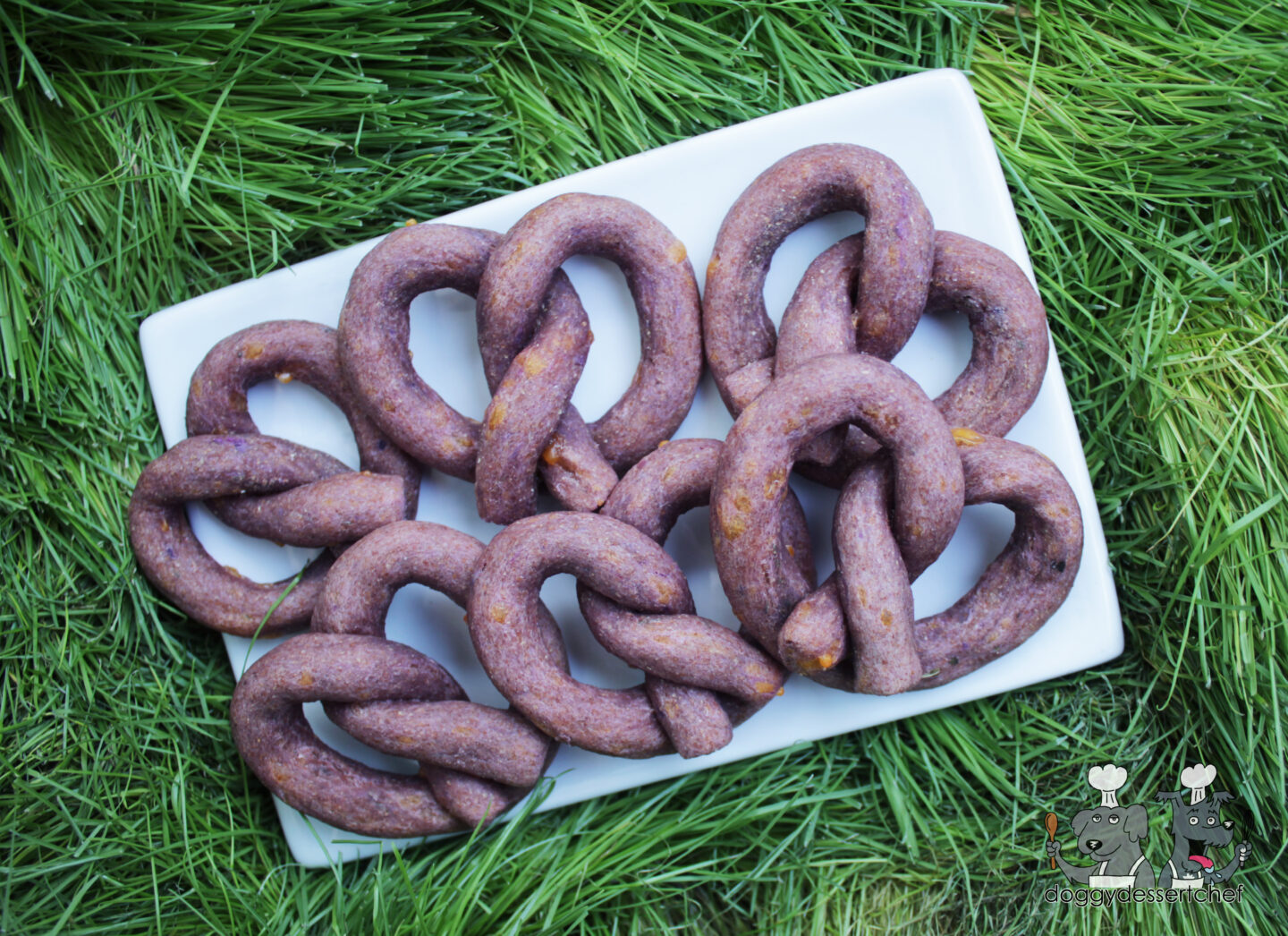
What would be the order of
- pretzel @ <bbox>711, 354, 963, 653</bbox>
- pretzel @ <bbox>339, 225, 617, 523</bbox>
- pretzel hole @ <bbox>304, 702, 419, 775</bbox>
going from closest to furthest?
1. pretzel @ <bbox>711, 354, 963, 653</bbox>
2. pretzel @ <bbox>339, 225, 617, 523</bbox>
3. pretzel hole @ <bbox>304, 702, 419, 775</bbox>

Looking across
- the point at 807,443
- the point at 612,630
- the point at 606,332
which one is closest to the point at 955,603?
the point at 807,443

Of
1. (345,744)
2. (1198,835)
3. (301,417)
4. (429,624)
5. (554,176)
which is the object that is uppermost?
(554,176)

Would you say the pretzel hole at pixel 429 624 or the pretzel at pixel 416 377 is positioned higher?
the pretzel at pixel 416 377

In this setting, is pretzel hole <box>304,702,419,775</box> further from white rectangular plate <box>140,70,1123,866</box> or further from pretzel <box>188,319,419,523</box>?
pretzel <box>188,319,419,523</box>

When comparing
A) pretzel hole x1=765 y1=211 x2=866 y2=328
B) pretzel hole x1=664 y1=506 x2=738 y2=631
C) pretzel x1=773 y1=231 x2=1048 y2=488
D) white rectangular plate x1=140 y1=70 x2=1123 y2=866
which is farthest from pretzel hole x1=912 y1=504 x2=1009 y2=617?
pretzel hole x1=765 y1=211 x2=866 y2=328

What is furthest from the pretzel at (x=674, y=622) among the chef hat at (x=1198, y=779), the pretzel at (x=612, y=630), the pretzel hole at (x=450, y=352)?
the chef hat at (x=1198, y=779)

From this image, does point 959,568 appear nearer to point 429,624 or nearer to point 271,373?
point 429,624

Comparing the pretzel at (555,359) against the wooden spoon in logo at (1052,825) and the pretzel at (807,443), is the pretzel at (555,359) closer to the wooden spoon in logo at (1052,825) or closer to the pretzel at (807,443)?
the pretzel at (807,443)
